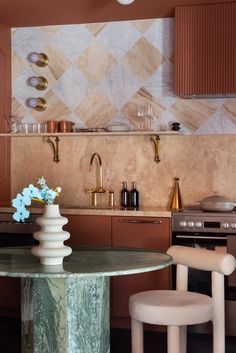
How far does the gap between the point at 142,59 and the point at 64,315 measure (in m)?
3.01

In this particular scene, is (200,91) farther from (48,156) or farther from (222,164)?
(48,156)

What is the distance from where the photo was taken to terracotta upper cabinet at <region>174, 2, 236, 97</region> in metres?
4.25

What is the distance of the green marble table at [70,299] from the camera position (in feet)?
7.16

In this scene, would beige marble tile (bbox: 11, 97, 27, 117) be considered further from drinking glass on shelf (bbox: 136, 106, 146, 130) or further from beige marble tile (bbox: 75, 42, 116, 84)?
drinking glass on shelf (bbox: 136, 106, 146, 130)

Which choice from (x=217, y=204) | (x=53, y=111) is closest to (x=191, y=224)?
(x=217, y=204)

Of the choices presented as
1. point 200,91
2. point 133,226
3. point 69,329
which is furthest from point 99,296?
point 200,91

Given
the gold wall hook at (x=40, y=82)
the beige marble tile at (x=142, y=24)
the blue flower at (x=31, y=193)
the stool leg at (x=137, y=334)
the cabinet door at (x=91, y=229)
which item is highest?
the beige marble tile at (x=142, y=24)

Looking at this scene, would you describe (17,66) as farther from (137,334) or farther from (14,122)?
(137,334)

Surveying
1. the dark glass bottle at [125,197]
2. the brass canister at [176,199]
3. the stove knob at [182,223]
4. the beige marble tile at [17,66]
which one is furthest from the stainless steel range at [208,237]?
the beige marble tile at [17,66]

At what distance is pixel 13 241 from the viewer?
4.35m

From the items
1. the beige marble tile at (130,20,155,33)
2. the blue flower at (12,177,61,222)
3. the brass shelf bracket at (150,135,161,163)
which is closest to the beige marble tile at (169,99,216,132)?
the brass shelf bracket at (150,135,161,163)

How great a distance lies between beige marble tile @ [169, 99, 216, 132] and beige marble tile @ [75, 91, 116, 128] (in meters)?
0.58

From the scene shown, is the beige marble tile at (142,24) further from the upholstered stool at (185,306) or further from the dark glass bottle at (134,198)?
the upholstered stool at (185,306)

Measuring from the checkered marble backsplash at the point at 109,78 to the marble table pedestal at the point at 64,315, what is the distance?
2494 millimetres
